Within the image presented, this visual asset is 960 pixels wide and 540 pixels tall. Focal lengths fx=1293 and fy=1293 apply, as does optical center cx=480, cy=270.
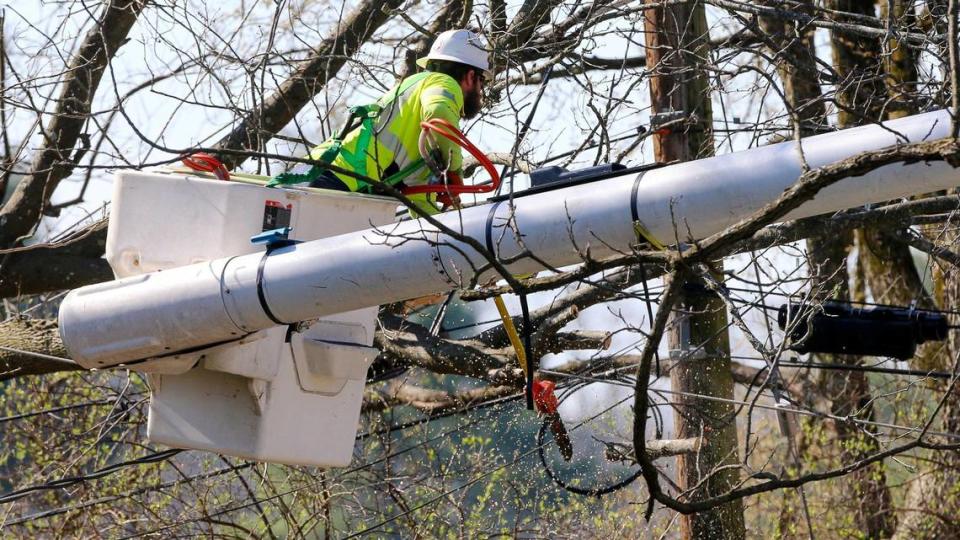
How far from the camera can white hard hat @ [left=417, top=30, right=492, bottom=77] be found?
5.59 metres

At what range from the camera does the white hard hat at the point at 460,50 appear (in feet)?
18.4

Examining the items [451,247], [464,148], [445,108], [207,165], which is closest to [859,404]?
[445,108]

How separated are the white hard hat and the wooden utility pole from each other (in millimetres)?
1303

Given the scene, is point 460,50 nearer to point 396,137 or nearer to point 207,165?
point 396,137

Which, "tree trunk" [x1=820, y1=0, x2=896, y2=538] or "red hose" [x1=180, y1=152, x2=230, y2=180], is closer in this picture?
"red hose" [x1=180, y1=152, x2=230, y2=180]

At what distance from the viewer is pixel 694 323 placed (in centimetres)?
682

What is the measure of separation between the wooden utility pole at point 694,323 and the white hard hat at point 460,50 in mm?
1303

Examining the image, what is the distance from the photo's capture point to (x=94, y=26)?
7961mm

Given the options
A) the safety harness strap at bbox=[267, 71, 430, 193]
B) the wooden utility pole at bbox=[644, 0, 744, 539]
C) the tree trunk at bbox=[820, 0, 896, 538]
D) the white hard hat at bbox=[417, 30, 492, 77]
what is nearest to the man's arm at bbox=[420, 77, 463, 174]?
the safety harness strap at bbox=[267, 71, 430, 193]

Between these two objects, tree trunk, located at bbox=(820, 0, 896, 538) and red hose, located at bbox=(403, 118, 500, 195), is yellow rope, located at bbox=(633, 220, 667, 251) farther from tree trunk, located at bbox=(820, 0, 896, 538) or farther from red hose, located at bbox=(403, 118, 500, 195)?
tree trunk, located at bbox=(820, 0, 896, 538)

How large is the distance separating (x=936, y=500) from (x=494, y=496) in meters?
3.86

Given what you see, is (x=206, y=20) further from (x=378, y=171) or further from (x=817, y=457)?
(x=817, y=457)

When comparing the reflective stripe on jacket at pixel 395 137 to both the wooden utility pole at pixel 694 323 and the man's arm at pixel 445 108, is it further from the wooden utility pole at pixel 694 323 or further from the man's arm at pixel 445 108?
the wooden utility pole at pixel 694 323

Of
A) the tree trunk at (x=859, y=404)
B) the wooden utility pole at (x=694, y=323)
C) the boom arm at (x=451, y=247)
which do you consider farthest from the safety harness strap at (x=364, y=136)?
the tree trunk at (x=859, y=404)
